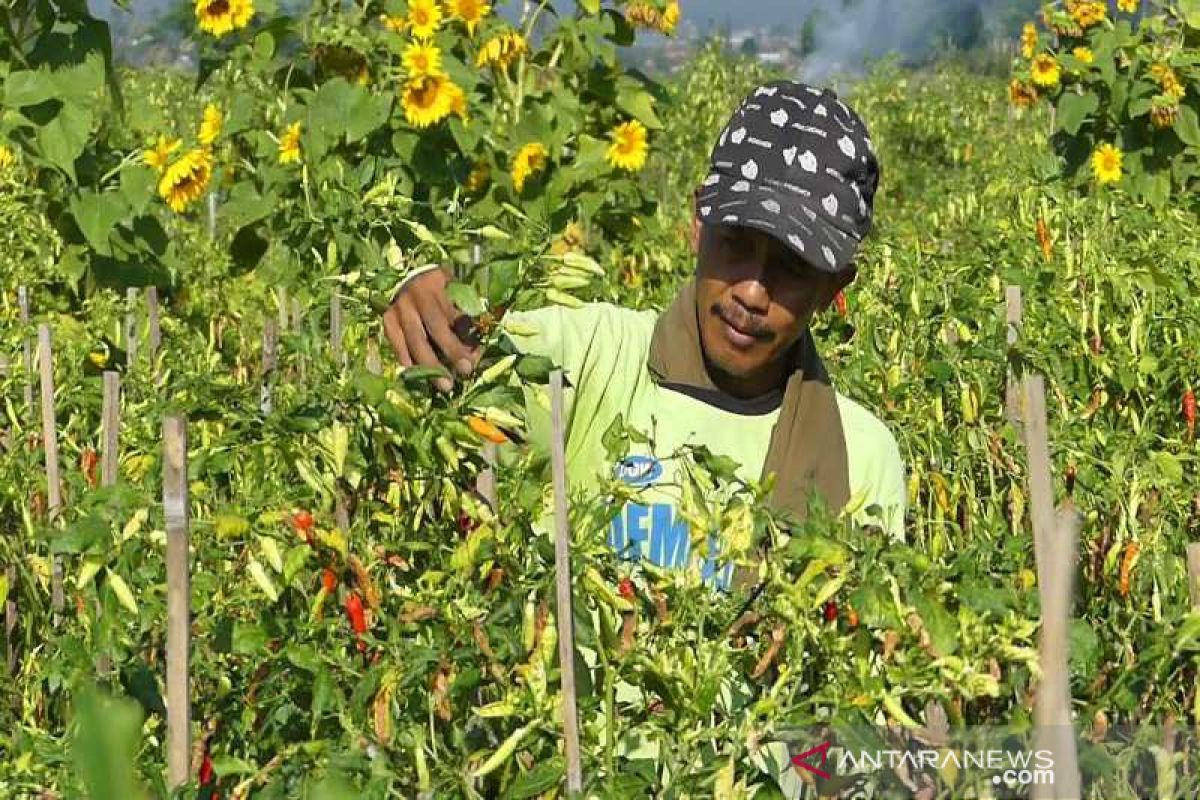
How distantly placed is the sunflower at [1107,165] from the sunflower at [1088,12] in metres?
0.46

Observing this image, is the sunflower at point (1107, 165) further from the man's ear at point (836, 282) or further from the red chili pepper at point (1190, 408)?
the man's ear at point (836, 282)

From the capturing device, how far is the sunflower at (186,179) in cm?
415

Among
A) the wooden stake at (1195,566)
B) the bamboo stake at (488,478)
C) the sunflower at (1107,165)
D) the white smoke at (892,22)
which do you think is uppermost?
the white smoke at (892,22)

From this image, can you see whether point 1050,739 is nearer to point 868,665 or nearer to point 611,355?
point 868,665

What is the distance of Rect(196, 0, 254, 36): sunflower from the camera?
4.36m

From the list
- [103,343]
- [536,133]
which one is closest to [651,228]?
[536,133]

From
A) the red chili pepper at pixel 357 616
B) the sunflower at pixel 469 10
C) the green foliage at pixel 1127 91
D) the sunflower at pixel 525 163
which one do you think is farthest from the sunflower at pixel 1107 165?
the red chili pepper at pixel 357 616

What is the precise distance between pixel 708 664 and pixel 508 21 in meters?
3.95

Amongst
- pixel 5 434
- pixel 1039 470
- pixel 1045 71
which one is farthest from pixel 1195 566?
pixel 1045 71

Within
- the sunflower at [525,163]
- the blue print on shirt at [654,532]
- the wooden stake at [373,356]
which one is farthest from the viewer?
→ the sunflower at [525,163]

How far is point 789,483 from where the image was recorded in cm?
184

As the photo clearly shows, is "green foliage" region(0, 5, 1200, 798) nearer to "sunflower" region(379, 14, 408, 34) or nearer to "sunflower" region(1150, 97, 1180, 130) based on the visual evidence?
"sunflower" region(379, 14, 408, 34)

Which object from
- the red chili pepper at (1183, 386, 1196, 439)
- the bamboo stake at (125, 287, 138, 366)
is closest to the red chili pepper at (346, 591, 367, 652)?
the red chili pepper at (1183, 386, 1196, 439)

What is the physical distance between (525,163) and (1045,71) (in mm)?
2327
